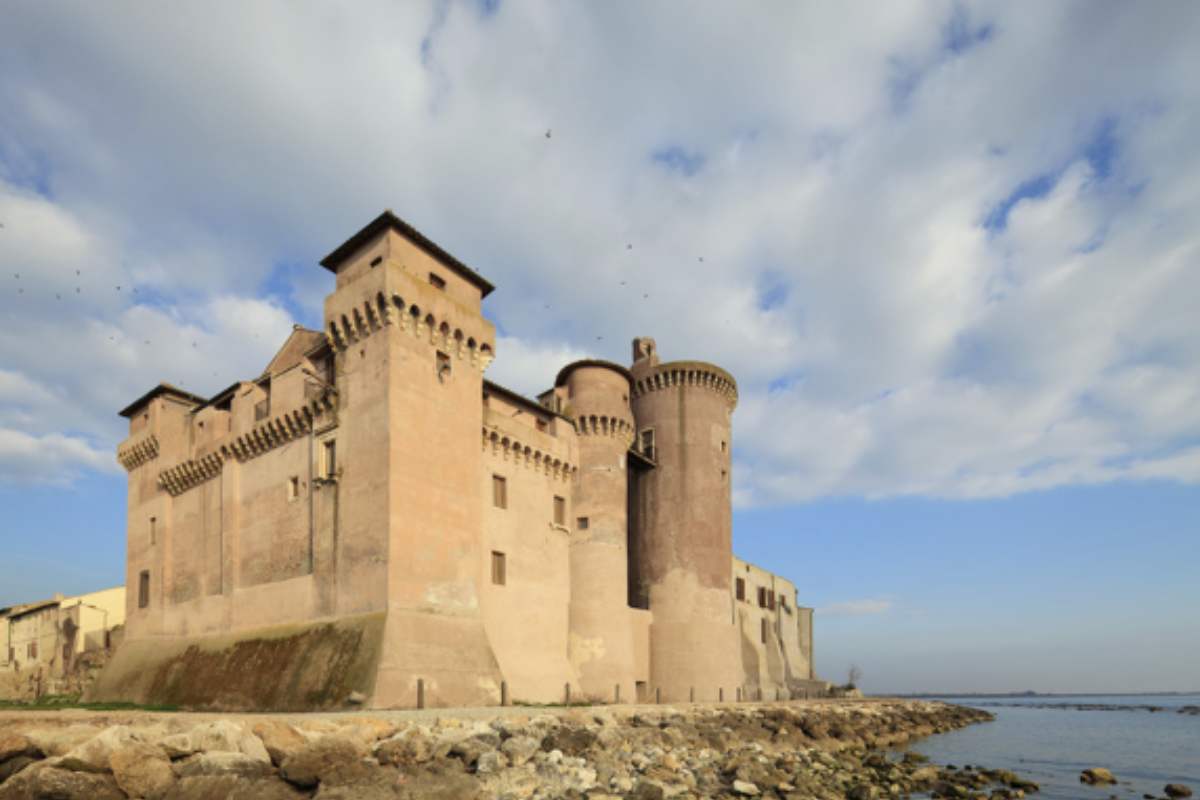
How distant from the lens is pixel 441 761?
47.2 ft

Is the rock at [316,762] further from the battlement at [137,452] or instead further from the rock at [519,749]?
the battlement at [137,452]

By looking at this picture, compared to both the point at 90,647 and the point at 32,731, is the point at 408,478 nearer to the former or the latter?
the point at 32,731

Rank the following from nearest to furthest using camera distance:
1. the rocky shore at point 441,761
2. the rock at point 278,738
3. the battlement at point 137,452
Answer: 1. the rocky shore at point 441,761
2. the rock at point 278,738
3. the battlement at point 137,452

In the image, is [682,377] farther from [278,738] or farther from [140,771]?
[140,771]

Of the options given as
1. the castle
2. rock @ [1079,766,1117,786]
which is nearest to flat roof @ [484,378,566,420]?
the castle

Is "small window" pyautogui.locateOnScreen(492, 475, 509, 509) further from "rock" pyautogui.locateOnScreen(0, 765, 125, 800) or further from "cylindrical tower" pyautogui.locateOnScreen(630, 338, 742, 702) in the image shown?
"rock" pyautogui.locateOnScreen(0, 765, 125, 800)

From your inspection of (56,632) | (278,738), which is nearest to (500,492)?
(278,738)

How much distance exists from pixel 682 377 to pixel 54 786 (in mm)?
31129

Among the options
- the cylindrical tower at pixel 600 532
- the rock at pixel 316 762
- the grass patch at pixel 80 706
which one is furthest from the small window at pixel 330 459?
the rock at pixel 316 762

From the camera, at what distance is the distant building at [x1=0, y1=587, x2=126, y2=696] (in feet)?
138

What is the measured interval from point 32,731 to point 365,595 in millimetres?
10041

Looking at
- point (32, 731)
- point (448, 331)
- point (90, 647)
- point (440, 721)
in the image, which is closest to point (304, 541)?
point (448, 331)

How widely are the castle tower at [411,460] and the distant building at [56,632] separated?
2758 cm

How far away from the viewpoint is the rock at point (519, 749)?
607 inches
